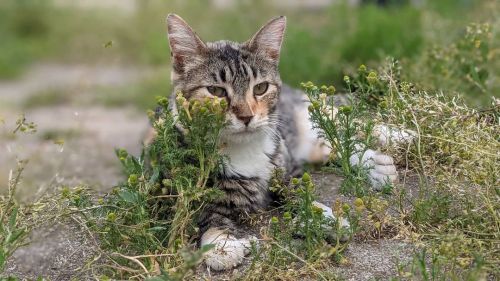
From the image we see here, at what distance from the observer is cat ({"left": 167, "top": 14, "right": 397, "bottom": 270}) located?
2951 millimetres

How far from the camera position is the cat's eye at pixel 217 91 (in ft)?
10.0

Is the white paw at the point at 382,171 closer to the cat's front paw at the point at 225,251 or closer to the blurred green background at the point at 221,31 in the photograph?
the cat's front paw at the point at 225,251

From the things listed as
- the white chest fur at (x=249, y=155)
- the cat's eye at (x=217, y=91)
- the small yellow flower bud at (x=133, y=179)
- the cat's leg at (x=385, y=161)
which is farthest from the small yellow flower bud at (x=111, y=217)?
the cat's leg at (x=385, y=161)

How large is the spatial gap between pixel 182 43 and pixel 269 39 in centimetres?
42

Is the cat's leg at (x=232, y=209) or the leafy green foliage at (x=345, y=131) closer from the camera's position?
the leafy green foliage at (x=345, y=131)

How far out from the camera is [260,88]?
316 centimetres

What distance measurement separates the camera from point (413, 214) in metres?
2.80

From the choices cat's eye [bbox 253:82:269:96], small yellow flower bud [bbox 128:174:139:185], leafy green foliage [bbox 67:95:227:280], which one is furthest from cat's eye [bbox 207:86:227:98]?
small yellow flower bud [bbox 128:174:139:185]

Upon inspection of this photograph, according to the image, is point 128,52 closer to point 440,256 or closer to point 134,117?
point 134,117

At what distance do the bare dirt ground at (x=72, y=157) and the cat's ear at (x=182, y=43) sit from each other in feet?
1.75

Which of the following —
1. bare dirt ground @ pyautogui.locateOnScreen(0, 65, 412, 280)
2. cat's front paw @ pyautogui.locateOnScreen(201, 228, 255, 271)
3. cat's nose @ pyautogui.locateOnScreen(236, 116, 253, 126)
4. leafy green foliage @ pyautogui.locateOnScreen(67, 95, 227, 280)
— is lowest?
bare dirt ground @ pyautogui.locateOnScreen(0, 65, 412, 280)

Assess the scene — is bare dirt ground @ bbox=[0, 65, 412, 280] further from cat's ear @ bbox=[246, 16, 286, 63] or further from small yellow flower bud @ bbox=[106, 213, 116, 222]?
cat's ear @ bbox=[246, 16, 286, 63]

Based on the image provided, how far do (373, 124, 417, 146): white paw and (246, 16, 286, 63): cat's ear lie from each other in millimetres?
636

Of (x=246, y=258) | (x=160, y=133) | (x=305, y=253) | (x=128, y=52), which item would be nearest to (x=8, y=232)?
(x=160, y=133)
